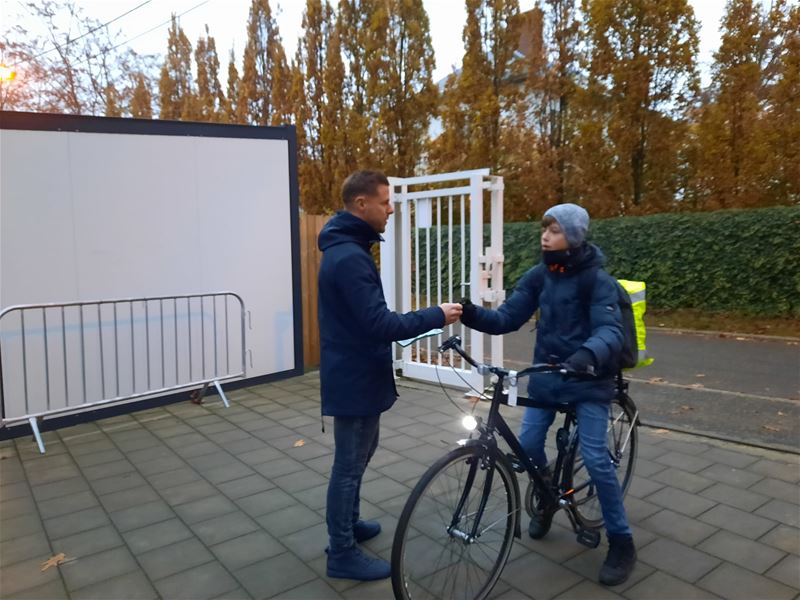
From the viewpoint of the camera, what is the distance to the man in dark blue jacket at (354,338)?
8.79 feet

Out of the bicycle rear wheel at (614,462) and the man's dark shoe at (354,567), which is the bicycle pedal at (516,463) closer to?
the bicycle rear wheel at (614,462)

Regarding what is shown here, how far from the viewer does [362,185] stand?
2.84 meters

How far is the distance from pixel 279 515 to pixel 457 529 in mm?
1383

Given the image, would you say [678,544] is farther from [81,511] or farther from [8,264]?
[8,264]

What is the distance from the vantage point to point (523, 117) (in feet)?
47.3

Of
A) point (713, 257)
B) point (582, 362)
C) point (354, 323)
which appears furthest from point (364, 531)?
point (713, 257)

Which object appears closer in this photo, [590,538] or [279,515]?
[590,538]

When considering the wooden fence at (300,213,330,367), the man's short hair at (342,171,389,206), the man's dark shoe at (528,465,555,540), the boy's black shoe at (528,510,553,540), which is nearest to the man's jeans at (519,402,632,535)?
the man's dark shoe at (528,465,555,540)

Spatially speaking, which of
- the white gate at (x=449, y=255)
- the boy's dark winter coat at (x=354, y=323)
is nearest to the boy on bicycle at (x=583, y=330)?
the boy's dark winter coat at (x=354, y=323)

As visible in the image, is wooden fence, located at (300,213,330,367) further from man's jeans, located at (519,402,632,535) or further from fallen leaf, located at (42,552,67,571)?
man's jeans, located at (519,402,632,535)

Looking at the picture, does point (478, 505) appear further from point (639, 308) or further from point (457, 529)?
point (639, 308)

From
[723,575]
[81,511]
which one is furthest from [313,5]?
[723,575]

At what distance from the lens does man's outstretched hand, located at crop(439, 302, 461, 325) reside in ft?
9.01

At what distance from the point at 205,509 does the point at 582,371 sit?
2.50 metres
